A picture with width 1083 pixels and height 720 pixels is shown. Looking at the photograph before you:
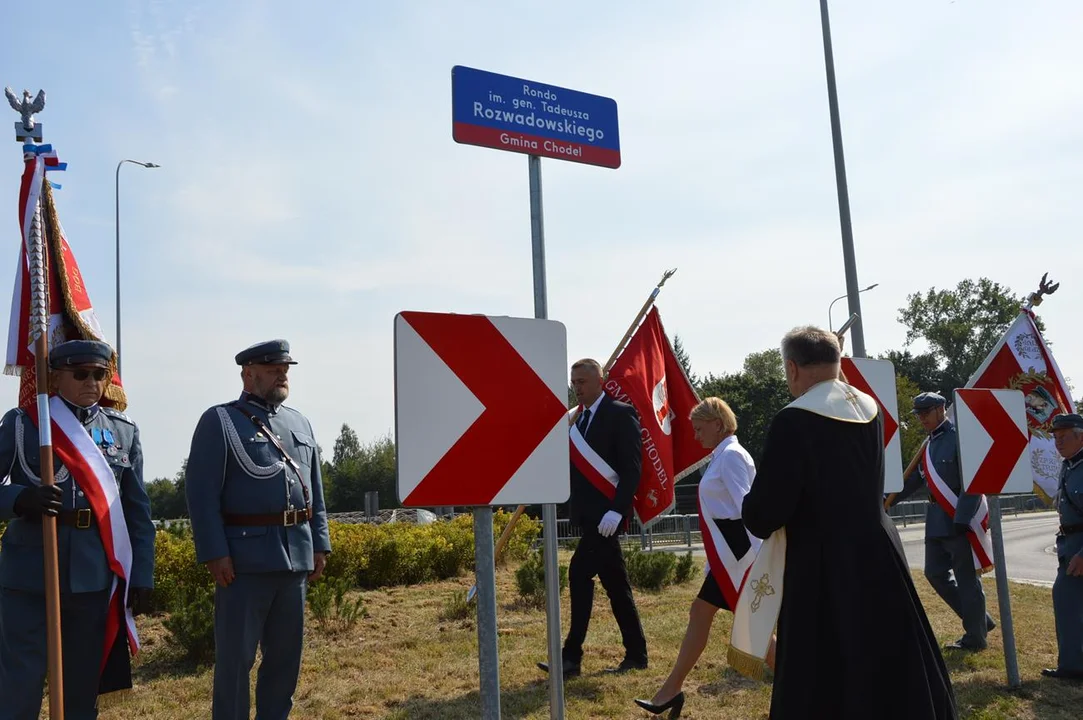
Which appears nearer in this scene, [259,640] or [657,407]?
[259,640]

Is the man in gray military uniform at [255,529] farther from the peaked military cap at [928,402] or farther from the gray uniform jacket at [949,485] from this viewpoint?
the peaked military cap at [928,402]

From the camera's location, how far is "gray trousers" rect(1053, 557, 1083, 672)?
6.57 m

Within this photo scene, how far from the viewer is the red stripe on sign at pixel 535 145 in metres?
4.02

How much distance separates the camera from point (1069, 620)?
6672 mm

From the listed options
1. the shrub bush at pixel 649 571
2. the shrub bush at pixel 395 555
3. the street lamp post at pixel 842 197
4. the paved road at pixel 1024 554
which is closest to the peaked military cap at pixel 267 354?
the shrub bush at pixel 395 555

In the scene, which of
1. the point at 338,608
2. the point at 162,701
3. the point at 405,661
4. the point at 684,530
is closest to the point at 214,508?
the point at 162,701

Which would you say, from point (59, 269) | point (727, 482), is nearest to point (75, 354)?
point (59, 269)

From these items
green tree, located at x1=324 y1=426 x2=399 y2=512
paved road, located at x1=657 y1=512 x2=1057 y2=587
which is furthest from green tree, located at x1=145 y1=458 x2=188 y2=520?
paved road, located at x1=657 y1=512 x2=1057 y2=587

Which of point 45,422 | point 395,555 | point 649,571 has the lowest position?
point 649,571

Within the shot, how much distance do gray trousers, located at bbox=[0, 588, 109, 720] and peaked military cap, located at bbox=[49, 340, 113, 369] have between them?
3.38 feet

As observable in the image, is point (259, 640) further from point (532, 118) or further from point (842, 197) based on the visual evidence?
point (842, 197)

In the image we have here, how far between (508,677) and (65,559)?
3417 millimetres

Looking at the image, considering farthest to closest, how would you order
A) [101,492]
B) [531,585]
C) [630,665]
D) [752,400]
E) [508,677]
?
[752,400] < [531,585] < [630,665] < [508,677] < [101,492]

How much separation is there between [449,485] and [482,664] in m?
0.60
